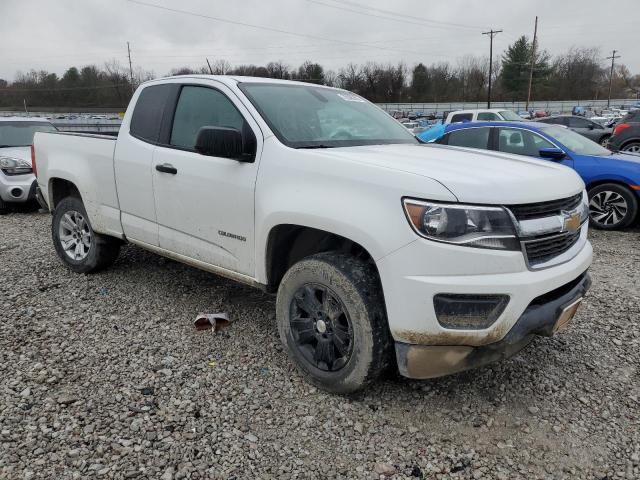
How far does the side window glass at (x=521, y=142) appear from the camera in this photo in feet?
24.5

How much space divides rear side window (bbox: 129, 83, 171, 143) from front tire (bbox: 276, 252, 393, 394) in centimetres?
184

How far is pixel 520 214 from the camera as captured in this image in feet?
7.89

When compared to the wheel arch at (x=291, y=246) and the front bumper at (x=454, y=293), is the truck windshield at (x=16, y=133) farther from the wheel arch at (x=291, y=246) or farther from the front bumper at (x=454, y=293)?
the front bumper at (x=454, y=293)

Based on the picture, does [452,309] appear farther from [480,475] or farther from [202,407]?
[202,407]

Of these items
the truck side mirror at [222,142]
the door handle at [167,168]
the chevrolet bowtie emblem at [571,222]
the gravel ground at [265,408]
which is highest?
the truck side mirror at [222,142]

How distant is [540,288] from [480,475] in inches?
36.1

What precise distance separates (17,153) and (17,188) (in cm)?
66

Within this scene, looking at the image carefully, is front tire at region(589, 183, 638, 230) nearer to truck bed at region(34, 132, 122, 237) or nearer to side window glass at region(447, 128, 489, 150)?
side window glass at region(447, 128, 489, 150)

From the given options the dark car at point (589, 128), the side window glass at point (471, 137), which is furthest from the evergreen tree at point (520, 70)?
the side window glass at point (471, 137)

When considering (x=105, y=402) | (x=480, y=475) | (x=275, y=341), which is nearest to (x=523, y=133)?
(x=275, y=341)

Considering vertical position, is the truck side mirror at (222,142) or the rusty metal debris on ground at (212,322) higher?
the truck side mirror at (222,142)

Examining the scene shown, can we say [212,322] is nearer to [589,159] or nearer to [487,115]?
[589,159]

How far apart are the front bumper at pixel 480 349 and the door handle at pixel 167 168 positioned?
2.03 metres

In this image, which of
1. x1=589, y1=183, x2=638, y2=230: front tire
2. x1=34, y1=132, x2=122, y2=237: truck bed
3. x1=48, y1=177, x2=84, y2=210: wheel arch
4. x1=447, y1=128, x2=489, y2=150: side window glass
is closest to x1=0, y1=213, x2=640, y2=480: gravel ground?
x1=34, y1=132, x2=122, y2=237: truck bed
